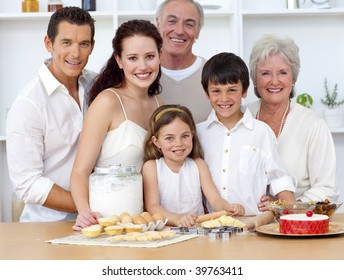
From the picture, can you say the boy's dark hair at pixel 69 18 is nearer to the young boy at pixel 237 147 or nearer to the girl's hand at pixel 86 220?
the young boy at pixel 237 147

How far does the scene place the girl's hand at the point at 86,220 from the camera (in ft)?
7.44

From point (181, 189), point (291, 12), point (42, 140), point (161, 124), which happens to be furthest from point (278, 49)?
point (291, 12)

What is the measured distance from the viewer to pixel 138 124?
2721mm

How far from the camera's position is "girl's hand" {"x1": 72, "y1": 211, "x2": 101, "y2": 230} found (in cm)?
227

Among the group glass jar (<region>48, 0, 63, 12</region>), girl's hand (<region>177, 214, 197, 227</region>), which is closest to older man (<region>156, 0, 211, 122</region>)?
girl's hand (<region>177, 214, 197, 227</region>)

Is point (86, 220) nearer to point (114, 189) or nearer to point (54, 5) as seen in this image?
point (114, 189)

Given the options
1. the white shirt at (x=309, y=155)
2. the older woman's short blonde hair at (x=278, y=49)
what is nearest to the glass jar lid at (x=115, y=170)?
the white shirt at (x=309, y=155)

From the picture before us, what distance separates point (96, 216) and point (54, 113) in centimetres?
64

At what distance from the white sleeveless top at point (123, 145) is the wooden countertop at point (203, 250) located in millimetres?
591

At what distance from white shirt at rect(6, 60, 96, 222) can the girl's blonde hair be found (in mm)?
333

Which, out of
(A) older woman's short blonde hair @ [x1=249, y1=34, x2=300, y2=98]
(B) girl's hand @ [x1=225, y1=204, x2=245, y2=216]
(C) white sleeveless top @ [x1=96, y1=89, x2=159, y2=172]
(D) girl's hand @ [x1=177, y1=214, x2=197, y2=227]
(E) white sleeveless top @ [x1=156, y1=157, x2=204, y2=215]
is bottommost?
(D) girl's hand @ [x1=177, y1=214, x2=197, y2=227]

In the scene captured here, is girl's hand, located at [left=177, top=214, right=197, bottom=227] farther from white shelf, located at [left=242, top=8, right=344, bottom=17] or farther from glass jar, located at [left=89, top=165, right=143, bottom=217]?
white shelf, located at [left=242, top=8, right=344, bottom=17]
